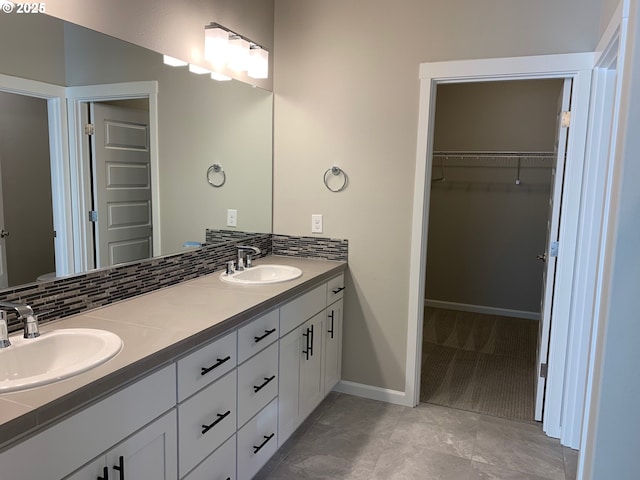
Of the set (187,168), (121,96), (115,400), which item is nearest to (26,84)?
(121,96)

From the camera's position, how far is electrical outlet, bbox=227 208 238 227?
286 centimetres

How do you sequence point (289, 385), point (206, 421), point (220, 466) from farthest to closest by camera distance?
1. point (289, 385)
2. point (220, 466)
3. point (206, 421)

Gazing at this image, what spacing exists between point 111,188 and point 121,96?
1.29ft

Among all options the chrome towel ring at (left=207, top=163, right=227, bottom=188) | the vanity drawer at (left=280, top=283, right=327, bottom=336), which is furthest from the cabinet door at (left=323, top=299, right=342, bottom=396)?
the chrome towel ring at (left=207, top=163, right=227, bottom=188)

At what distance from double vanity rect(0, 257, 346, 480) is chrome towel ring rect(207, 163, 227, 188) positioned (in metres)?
0.53

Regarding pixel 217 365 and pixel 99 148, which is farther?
pixel 99 148

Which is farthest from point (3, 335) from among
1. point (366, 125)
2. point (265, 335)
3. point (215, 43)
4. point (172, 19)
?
point (366, 125)

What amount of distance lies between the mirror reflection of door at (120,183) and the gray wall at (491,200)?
339 centimetres

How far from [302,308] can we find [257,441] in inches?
26.3

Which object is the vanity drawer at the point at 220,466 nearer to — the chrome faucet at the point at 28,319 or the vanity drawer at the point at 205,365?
the vanity drawer at the point at 205,365

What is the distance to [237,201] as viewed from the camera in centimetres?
292

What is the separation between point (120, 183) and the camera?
2.12 m

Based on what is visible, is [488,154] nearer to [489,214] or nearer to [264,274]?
[489,214]

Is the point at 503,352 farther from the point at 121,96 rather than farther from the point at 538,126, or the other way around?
the point at 121,96
